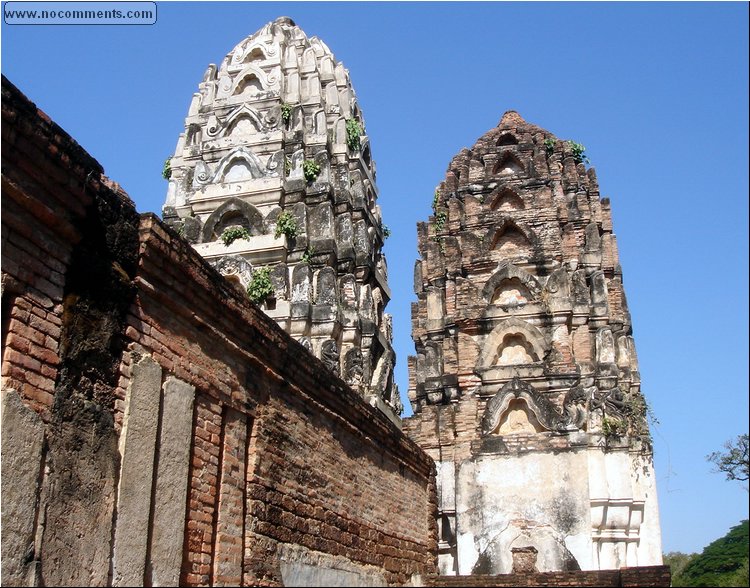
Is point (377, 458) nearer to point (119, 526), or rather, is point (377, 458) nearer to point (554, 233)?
point (119, 526)

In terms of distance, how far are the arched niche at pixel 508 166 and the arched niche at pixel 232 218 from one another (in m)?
6.70

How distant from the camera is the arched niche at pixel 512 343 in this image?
1900 cm

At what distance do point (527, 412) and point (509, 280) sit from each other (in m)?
3.37

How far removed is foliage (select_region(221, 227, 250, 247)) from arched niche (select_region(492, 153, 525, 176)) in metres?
7.05

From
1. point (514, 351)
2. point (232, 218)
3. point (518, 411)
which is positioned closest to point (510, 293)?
point (514, 351)

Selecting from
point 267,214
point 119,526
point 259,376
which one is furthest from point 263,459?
point 267,214

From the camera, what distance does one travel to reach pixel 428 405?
19.2 metres

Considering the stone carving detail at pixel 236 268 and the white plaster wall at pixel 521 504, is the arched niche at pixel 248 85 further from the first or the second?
the white plaster wall at pixel 521 504

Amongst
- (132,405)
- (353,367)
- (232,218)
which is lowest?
(132,405)

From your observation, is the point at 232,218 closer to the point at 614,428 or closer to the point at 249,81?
the point at 249,81

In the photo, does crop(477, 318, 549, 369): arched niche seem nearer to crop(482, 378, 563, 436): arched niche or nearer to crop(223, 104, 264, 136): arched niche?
crop(482, 378, 563, 436): arched niche

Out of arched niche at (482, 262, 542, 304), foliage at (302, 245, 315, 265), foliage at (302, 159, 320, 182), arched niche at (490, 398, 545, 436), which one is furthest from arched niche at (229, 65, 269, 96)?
arched niche at (490, 398, 545, 436)

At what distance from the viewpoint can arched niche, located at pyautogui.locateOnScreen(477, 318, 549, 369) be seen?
19.0 m

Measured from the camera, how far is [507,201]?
21.4 meters
